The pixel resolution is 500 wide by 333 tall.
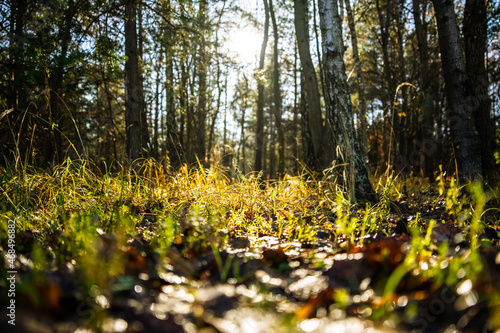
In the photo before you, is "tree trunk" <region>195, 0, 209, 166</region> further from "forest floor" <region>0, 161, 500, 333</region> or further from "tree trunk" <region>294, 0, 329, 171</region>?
"forest floor" <region>0, 161, 500, 333</region>

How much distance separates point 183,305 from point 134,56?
5887mm

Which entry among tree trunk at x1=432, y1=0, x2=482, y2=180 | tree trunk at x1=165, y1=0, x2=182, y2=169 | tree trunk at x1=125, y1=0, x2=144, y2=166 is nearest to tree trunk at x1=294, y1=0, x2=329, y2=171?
tree trunk at x1=165, y1=0, x2=182, y2=169

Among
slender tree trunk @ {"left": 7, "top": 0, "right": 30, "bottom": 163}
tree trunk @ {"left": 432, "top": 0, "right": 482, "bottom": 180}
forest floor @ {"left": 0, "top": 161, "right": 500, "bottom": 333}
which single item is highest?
slender tree trunk @ {"left": 7, "top": 0, "right": 30, "bottom": 163}

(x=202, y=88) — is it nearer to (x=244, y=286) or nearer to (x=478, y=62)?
(x=478, y=62)

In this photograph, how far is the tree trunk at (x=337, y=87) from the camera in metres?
3.16

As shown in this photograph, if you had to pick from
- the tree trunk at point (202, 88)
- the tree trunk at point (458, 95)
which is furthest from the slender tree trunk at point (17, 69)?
the tree trunk at point (458, 95)

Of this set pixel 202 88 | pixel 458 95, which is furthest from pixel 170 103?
pixel 458 95

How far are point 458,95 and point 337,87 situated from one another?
1.59 m

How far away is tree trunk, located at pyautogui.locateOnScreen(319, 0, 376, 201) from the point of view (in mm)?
3160

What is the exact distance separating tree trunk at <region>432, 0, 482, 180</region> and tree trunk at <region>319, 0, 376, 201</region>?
54.3 inches

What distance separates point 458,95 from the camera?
3543 mm

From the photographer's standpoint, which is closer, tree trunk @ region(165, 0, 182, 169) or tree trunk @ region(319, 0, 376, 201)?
tree trunk @ region(319, 0, 376, 201)

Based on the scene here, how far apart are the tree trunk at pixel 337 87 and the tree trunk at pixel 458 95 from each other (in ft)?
4.53

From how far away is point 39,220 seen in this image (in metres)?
2.06
